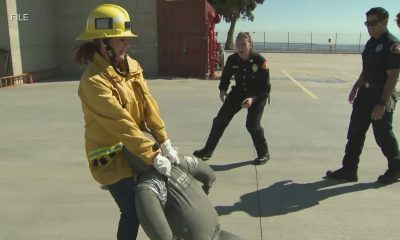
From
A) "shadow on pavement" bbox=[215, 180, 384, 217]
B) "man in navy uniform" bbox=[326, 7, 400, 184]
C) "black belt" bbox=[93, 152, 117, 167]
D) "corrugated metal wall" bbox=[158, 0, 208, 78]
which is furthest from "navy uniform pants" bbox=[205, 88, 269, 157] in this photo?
"corrugated metal wall" bbox=[158, 0, 208, 78]

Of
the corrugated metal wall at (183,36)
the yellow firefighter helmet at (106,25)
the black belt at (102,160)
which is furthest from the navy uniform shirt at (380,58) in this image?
the corrugated metal wall at (183,36)

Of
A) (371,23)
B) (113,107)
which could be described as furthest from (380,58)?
(113,107)

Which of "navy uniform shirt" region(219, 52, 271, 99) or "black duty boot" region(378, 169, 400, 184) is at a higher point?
"navy uniform shirt" region(219, 52, 271, 99)

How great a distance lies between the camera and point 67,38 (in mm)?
17906

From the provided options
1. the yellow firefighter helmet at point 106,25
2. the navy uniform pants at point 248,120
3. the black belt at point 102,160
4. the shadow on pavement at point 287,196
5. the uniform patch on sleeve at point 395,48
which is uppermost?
the yellow firefighter helmet at point 106,25

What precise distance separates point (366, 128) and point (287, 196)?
1.21 m

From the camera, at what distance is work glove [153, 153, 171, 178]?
247cm

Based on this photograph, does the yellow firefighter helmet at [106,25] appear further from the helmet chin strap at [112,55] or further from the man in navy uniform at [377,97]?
the man in navy uniform at [377,97]

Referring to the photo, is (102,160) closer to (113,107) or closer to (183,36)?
(113,107)

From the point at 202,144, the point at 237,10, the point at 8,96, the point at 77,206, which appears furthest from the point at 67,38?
the point at 237,10

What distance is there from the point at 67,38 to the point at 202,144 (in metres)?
12.9

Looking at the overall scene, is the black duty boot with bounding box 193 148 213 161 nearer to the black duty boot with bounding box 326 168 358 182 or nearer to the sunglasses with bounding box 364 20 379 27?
the black duty boot with bounding box 326 168 358 182

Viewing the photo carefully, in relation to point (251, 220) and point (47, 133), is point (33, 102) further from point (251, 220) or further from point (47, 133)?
point (251, 220)

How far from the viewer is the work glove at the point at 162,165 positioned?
97.1 inches
